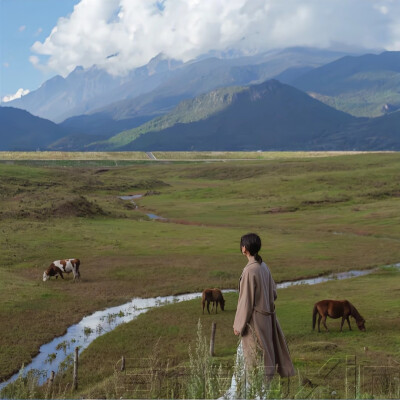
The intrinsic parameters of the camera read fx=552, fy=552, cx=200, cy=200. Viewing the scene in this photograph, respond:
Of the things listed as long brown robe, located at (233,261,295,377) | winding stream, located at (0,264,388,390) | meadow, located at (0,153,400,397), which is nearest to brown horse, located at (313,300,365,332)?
meadow, located at (0,153,400,397)

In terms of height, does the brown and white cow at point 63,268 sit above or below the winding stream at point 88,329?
above

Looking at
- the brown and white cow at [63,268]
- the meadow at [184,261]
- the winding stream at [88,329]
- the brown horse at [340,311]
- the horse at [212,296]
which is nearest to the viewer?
the winding stream at [88,329]

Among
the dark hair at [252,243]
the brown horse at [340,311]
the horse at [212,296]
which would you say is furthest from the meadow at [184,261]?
the dark hair at [252,243]

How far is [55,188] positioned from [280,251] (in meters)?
76.3

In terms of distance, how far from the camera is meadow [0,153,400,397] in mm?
27344

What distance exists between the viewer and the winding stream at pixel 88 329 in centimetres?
2600

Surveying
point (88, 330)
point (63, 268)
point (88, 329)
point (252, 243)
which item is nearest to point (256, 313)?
point (252, 243)

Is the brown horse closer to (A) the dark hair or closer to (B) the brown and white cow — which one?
(A) the dark hair

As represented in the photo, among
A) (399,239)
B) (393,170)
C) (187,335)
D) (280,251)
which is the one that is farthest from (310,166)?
(187,335)

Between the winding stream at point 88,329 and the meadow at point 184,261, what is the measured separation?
64cm

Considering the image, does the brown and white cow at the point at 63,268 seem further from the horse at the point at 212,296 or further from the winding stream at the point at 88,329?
the horse at the point at 212,296

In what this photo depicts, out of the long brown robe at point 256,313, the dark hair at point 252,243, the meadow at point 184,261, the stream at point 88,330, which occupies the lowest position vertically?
the stream at point 88,330

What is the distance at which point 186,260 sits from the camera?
173 feet

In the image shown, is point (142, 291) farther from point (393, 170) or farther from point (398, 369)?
point (393, 170)
